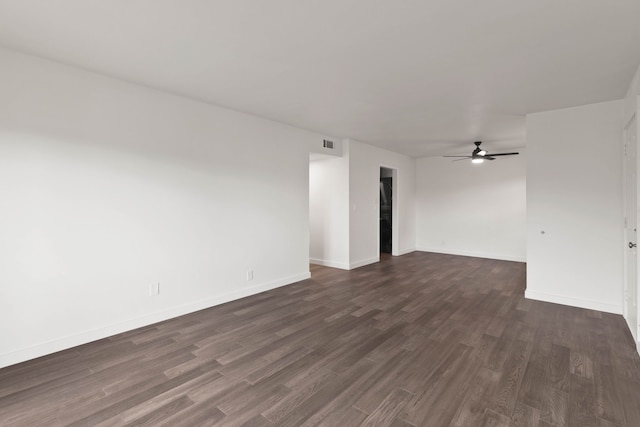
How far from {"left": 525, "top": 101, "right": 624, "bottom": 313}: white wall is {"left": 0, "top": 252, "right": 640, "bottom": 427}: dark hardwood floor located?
335 mm

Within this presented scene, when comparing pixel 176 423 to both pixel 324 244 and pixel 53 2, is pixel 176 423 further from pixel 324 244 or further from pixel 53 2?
pixel 324 244

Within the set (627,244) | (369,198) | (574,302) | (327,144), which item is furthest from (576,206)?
(327,144)

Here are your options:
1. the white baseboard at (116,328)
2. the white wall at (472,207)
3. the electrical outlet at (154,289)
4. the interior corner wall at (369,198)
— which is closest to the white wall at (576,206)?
the white wall at (472,207)

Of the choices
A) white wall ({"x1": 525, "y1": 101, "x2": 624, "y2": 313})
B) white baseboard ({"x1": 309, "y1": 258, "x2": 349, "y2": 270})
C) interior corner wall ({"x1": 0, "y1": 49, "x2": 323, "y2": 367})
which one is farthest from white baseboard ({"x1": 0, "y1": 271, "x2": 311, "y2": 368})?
white wall ({"x1": 525, "y1": 101, "x2": 624, "y2": 313})

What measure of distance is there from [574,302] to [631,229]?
1201 millimetres

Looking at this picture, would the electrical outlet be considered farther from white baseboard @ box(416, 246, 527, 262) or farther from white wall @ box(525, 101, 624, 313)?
white baseboard @ box(416, 246, 527, 262)

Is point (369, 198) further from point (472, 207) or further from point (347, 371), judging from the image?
point (347, 371)

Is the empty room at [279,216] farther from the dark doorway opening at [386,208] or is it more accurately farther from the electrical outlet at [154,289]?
the dark doorway opening at [386,208]

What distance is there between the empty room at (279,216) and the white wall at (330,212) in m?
1.09

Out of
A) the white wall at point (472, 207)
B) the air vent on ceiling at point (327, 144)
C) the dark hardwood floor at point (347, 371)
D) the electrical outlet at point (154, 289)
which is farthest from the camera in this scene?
the white wall at point (472, 207)

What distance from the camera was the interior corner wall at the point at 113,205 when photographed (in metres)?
2.54

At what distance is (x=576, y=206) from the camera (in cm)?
381

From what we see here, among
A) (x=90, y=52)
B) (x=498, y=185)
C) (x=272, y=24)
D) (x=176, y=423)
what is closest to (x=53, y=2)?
(x=90, y=52)

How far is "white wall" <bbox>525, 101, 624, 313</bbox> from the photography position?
3609 millimetres
